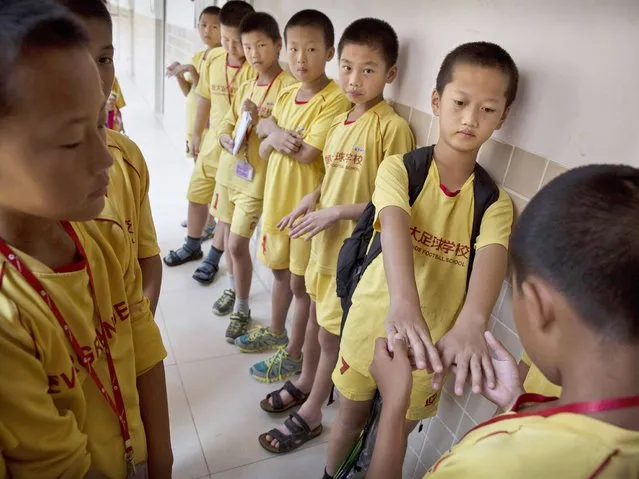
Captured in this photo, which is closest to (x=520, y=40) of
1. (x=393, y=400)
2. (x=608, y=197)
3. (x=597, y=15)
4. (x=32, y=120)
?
(x=597, y=15)

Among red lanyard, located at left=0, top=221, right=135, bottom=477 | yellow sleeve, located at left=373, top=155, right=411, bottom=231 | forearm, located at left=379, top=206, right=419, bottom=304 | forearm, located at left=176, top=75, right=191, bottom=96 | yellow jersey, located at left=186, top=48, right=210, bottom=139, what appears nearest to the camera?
red lanyard, located at left=0, top=221, right=135, bottom=477

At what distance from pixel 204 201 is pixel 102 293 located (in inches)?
82.7

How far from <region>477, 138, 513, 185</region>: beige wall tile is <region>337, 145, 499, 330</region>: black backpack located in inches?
2.8

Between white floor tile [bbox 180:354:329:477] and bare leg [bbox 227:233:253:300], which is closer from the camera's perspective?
white floor tile [bbox 180:354:329:477]

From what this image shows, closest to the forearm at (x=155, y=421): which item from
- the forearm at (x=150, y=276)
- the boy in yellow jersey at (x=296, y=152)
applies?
the forearm at (x=150, y=276)

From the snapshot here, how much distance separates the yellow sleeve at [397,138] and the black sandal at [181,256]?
178 cm

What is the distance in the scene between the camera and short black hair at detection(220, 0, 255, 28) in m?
2.43

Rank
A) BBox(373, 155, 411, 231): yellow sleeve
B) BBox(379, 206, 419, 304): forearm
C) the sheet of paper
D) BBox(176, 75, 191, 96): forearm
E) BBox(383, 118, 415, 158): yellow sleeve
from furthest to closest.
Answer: BBox(176, 75, 191, 96): forearm < the sheet of paper < BBox(383, 118, 415, 158): yellow sleeve < BBox(373, 155, 411, 231): yellow sleeve < BBox(379, 206, 419, 304): forearm

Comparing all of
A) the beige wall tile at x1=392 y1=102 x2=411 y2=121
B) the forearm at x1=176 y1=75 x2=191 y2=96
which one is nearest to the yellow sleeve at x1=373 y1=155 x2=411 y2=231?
the beige wall tile at x1=392 y1=102 x2=411 y2=121

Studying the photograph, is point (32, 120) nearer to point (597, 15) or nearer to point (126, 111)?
point (597, 15)

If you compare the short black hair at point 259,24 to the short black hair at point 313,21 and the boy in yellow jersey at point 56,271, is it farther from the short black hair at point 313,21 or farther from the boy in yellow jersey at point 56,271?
the boy in yellow jersey at point 56,271

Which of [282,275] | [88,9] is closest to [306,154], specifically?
[282,275]

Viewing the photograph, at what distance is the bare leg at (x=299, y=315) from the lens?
1980mm

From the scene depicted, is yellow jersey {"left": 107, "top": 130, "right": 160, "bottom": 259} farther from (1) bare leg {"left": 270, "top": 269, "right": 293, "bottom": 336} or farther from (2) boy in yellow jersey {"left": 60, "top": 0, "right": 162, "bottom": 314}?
(1) bare leg {"left": 270, "top": 269, "right": 293, "bottom": 336}
